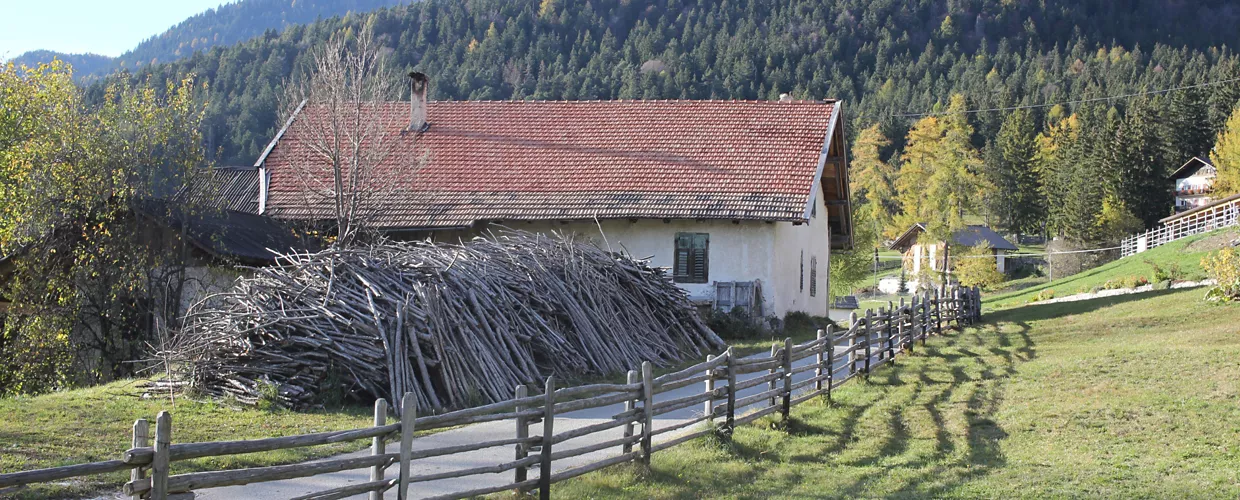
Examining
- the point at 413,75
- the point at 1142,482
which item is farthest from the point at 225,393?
the point at 413,75

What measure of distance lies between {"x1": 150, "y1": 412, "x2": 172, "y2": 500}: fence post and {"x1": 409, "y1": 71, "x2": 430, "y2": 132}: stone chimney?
23.3 metres

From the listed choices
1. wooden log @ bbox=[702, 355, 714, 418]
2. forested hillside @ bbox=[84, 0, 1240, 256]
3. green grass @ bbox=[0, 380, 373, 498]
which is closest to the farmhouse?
forested hillside @ bbox=[84, 0, 1240, 256]

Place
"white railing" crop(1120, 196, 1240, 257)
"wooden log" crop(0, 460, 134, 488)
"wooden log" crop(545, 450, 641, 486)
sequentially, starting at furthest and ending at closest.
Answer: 1. "white railing" crop(1120, 196, 1240, 257)
2. "wooden log" crop(545, 450, 641, 486)
3. "wooden log" crop(0, 460, 134, 488)

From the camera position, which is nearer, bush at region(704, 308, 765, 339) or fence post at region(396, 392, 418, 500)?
fence post at region(396, 392, 418, 500)

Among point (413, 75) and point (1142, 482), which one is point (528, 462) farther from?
point (413, 75)

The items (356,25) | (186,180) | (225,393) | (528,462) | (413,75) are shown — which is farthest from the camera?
(356,25)

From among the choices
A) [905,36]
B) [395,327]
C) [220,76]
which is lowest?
[395,327]

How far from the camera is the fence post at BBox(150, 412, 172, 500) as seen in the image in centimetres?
615

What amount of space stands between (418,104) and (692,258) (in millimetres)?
9593

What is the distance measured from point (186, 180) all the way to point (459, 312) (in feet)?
28.6

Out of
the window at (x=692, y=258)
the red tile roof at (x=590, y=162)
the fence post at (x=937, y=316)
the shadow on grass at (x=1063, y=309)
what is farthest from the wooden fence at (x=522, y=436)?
the shadow on grass at (x=1063, y=309)

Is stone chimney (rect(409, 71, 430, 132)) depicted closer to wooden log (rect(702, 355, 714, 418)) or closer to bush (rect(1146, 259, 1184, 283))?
wooden log (rect(702, 355, 714, 418))

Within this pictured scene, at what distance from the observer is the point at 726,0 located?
528 ft

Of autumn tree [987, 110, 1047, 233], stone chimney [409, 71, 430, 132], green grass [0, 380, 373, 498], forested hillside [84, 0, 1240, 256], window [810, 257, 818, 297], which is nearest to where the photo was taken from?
green grass [0, 380, 373, 498]
